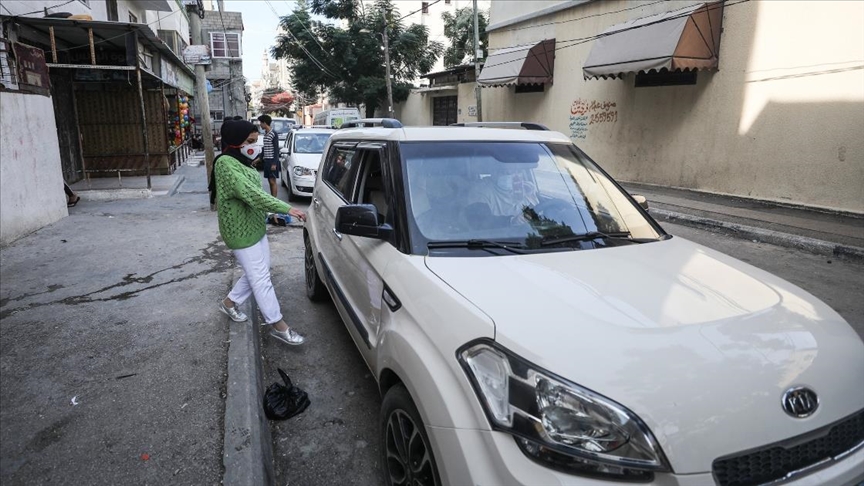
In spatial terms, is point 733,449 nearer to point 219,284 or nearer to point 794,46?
point 219,284

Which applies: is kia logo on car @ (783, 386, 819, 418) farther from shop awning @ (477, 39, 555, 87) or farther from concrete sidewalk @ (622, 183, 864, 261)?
shop awning @ (477, 39, 555, 87)

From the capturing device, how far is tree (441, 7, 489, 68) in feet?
112

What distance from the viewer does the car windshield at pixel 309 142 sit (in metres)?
11.6

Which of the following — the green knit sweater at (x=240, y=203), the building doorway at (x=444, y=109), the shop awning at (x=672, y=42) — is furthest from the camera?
the building doorway at (x=444, y=109)

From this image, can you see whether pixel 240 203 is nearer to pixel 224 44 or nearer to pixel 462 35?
pixel 462 35

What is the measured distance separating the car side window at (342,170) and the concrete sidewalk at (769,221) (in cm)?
685

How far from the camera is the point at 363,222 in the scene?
2684mm

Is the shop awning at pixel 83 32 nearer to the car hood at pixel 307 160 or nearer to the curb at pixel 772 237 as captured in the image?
the car hood at pixel 307 160

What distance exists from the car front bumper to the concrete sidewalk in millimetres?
6743

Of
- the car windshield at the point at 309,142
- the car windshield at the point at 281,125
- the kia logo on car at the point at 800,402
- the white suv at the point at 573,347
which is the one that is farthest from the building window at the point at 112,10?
the kia logo on car at the point at 800,402

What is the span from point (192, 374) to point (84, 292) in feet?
7.72

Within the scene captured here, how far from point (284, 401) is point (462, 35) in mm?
36071

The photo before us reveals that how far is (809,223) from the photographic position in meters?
8.60

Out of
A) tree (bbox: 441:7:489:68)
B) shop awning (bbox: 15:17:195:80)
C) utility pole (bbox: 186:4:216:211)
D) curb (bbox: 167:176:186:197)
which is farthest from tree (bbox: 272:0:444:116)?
utility pole (bbox: 186:4:216:211)
